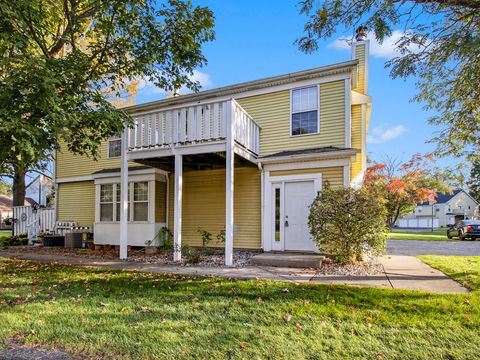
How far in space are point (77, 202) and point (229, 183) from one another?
9.70 meters

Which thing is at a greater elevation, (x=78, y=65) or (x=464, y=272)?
(x=78, y=65)

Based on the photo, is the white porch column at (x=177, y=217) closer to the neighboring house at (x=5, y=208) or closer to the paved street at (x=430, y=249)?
the paved street at (x=430, y=249)

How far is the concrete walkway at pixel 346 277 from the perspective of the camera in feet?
18.0

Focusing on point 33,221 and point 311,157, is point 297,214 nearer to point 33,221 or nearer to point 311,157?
point 311,157

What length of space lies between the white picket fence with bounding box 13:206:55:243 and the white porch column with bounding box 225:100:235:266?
34.5 feet

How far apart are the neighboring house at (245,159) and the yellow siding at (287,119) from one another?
3cm

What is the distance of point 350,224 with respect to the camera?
709 cm

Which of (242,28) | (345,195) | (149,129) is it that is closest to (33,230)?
(149,129)

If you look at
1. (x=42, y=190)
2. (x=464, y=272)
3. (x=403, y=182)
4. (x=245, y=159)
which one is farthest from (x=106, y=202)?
(x=42, y=190)

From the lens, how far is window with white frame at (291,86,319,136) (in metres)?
9.62

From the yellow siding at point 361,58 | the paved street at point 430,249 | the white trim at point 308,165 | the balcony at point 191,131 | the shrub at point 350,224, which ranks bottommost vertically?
the paved street at point 430,249

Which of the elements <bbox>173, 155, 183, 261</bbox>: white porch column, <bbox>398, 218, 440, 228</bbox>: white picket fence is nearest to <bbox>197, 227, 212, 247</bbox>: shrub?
<bbox>173, 155, 183, 261</bbox>: white porch column

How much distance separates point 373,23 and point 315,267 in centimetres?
537

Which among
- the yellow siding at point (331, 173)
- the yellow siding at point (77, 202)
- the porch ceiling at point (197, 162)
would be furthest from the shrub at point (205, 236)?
the yellow siding at point (77, 202)
